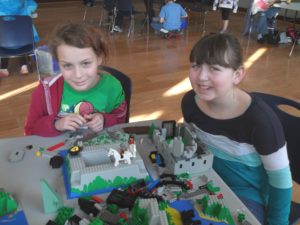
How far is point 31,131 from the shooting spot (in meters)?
1.38

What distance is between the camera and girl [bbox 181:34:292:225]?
109 cm

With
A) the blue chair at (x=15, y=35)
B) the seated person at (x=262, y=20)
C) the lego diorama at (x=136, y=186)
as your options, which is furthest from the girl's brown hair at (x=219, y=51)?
the seated person at (x=262, y=20)

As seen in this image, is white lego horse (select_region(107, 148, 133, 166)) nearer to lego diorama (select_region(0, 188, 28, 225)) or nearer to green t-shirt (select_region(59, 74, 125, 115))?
lego diorama (select_region(0, 188, 28, 225))

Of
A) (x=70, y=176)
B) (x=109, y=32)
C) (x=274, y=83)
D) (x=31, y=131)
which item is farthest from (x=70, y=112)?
(x=109, y=32)

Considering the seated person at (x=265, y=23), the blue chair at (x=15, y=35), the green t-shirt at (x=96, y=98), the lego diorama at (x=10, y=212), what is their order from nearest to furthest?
the lego diorama at (x=10, y=212) → the green t-shirt at (x=96, y=98) → the blue chair at (x=15, y=35) → the seated person at (x=265, y=23)

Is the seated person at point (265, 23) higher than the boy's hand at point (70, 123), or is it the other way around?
the boy's hand at point (70, 123)

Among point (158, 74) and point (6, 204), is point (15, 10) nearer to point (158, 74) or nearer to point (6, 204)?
point (158, 74)

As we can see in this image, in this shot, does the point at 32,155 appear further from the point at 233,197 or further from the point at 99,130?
the point at 233,197

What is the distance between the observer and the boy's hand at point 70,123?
124 centimetres

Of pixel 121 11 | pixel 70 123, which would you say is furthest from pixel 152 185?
pixel 121 11

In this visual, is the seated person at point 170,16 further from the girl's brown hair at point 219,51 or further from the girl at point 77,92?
the girl's brown hair at point 219,51

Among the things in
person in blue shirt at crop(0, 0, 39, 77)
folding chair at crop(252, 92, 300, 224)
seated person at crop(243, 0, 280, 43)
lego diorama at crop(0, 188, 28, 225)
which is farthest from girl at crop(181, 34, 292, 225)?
seated person at crop(243, 0, 280, 43)

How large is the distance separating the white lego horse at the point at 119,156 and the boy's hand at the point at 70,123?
307 millimetres

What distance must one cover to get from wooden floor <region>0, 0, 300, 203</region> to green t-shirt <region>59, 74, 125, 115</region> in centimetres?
131
